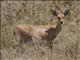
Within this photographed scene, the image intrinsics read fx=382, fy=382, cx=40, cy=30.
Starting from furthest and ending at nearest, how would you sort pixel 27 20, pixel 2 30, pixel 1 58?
pixel 27 20
pixel 2 30
pixel 1 58

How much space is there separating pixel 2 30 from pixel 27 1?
303 centimetres

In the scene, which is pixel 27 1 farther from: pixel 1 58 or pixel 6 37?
pixel 1 58

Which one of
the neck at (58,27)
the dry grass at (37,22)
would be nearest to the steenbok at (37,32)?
the neck at (58,27)

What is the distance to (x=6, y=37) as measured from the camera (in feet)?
34.9

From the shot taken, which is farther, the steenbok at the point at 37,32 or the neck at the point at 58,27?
the steenbok at the point at 37,32

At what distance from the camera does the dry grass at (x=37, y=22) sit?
8741 millimetres

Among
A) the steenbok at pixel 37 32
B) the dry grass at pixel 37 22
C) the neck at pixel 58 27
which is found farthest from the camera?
the steenbok at pixel 37 32

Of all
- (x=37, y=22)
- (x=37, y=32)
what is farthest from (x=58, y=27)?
(x=37, y=22)

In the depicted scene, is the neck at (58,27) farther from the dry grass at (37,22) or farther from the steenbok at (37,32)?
the dry grass at (37,22)

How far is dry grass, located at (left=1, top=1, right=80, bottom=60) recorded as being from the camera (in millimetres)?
8741

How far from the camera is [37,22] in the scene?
11.8m

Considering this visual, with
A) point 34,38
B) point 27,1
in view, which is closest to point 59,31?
point 34,38

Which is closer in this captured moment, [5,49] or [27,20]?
[5,49]

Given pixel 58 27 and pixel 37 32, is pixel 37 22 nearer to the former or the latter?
pixel 37 32
